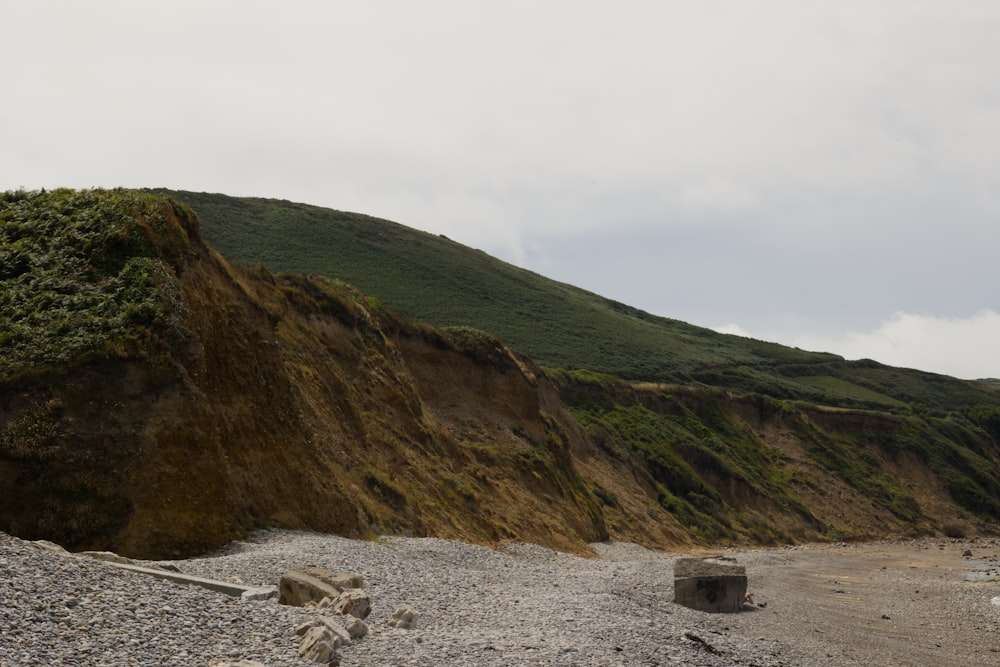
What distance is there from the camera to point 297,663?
1094 cm

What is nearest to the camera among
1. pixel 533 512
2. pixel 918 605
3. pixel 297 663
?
pixel 297 663

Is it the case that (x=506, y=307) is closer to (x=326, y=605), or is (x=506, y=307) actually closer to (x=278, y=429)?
(x=278, y=429)

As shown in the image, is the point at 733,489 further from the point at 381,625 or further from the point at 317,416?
the point at 381,625

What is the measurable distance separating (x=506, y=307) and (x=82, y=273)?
85.6 m

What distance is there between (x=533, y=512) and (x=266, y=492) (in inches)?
720

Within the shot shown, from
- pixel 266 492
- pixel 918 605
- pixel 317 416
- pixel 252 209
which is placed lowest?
pixel 918 605

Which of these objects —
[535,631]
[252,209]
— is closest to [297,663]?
[535,631]

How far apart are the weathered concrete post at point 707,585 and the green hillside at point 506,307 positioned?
62.9 metres

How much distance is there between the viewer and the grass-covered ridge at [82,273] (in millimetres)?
19078

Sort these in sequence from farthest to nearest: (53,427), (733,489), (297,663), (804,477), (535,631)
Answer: (804,477) < (733,489) < (53,427) < (535,631) < (297,663)

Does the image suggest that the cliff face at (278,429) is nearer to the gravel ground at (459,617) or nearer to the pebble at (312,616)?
the gravel ground at (459,617)

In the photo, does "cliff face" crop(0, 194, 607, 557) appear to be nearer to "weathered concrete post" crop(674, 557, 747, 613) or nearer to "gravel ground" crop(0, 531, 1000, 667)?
"gravel ground" crop(0, 531, 1000, 667)

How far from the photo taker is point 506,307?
106 m

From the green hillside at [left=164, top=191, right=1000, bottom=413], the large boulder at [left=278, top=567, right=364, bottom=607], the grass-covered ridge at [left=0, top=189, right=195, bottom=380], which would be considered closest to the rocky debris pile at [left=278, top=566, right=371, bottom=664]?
the large boulder at [left=278, top=567, right=364, bottom=607]
